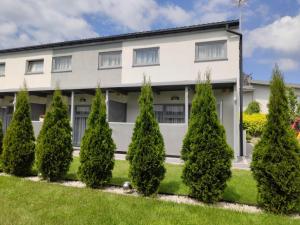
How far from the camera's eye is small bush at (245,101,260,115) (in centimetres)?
2681

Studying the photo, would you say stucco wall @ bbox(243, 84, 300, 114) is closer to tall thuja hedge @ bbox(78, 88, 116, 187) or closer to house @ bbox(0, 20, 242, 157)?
house @ bbox(0, 20, 242, 157)

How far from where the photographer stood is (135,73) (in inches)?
601

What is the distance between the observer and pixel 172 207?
5684 millimetres

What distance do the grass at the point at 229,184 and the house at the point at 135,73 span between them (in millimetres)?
3328

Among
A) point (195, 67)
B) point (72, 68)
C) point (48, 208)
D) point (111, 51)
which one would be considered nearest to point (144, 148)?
point (48, 208)

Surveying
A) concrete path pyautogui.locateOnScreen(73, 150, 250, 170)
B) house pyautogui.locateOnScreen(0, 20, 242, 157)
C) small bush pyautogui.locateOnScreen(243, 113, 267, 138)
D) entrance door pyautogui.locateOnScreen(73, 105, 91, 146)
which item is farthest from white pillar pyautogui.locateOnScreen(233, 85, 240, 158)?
small bush pyautogui.locateOnScreen(243, 113, 267, 138)

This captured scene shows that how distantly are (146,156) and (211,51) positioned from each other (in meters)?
8.97

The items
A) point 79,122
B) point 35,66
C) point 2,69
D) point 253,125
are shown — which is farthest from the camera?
point 253,125

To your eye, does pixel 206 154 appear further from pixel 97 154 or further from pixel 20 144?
pixel 20 144

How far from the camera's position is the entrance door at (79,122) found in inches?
614

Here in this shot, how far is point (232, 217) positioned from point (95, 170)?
3.66 metres

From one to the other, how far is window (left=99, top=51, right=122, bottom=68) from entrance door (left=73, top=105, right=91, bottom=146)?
274 centimetres

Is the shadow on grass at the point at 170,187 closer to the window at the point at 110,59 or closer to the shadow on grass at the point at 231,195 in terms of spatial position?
the shadow on grass at the point at 231,195

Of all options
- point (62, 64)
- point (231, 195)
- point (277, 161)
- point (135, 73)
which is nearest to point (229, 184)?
point (231, 195)
